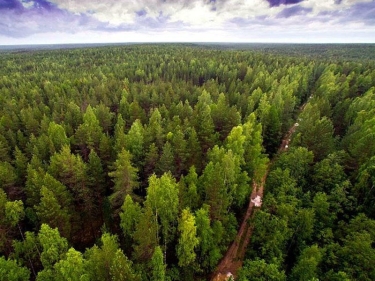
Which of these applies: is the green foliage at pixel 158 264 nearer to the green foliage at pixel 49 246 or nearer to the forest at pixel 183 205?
the forest at pixel 183 205

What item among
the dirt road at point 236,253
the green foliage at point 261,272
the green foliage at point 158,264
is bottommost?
the dirt road at point 236,253

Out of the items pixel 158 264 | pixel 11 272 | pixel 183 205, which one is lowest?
pixel 11 272

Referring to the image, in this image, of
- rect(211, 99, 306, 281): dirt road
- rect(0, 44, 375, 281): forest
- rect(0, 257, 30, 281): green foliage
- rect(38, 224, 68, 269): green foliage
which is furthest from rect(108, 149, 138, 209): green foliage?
rect(211, 99, 306, 281): dirt road

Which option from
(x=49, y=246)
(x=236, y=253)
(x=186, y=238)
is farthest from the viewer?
(x=236, y=253)

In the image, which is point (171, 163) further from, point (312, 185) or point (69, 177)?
point (312, 185)

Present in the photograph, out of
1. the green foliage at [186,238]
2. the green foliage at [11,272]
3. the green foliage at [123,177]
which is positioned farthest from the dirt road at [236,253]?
the green foliage at [11,272]

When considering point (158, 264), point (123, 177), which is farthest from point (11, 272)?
point (123, 177)

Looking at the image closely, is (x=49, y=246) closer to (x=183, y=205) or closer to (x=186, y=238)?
(x=186, y=238)

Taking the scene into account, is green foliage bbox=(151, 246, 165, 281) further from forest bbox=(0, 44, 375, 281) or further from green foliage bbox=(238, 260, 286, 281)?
green foliage bbox=(238, 260, 286, 281)

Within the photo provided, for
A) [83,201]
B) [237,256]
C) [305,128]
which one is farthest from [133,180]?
[305,128]

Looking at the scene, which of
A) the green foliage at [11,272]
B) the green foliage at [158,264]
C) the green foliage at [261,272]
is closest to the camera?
the green foliage at [11,272]

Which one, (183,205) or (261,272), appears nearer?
(261,272)
